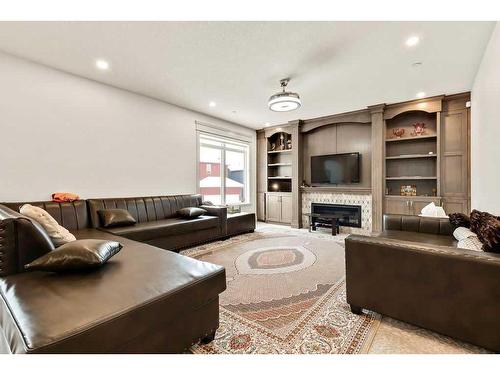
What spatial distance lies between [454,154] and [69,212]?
248 inches

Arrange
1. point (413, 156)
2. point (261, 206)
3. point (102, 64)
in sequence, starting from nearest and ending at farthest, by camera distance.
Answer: point (102, 64)
point (413, 156)
point (261, 206)

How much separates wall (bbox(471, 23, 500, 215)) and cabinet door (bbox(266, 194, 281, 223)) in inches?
159

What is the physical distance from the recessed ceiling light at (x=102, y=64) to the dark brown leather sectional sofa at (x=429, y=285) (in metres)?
3.61

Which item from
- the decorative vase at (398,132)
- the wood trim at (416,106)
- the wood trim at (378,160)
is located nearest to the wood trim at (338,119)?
the wood trim at (378,160)

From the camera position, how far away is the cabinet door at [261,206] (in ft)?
22.5

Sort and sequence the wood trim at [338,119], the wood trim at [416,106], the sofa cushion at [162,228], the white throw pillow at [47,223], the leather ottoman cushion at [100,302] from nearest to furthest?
1. the leather ottoman cushion at [100,302]
2. the white throw pillow at [47,223]
3. the sofa cushion at [162,228]
4. the wood trim at [416,106]
5. the wood trim at [338,119]

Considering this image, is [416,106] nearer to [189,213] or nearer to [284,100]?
[284,100]

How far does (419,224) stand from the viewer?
288cm

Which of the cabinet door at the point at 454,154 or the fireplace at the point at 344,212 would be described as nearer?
the cabinet door at the point at 454,154

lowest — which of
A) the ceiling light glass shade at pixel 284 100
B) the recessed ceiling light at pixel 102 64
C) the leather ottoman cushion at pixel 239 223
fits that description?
the leather ottoman cushion at pixel 239 223

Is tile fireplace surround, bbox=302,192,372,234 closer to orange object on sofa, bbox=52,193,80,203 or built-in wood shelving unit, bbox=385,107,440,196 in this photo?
built-in wood shelving unit, bbox=385,107,440,196

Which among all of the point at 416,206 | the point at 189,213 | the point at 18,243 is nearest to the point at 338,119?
the point at 416,206

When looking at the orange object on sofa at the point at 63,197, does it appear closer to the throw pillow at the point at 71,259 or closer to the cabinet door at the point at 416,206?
the throw pillow at the point at 71,259

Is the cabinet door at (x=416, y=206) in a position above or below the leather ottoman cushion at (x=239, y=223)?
above
